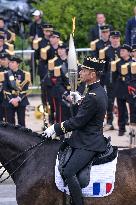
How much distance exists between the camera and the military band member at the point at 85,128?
10234 mm

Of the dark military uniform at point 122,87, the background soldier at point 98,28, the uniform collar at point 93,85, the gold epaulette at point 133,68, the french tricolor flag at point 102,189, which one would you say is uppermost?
the uniform collar at point 93,85

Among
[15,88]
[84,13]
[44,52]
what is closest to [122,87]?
[44,52]

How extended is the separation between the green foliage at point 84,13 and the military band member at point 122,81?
14.8ft

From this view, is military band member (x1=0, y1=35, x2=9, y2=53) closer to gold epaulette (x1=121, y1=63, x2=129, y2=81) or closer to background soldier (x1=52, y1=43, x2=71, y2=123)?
background soldier (x1=52, y1=43, x2=71, y2=123)

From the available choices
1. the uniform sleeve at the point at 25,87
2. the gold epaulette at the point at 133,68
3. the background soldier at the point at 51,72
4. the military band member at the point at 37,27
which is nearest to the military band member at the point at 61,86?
the background soldier at the point at 51,72

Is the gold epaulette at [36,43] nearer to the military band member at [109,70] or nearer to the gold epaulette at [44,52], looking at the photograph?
the gold epaulette at [44,52]

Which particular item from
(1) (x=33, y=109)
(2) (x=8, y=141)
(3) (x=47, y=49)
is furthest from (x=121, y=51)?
Result: (2) (x=8, y=141)

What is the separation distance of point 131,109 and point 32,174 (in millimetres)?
7713

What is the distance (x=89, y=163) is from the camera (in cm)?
1035

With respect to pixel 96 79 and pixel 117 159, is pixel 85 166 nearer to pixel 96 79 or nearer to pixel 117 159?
pixel 117 159

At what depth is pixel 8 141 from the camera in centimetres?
1070

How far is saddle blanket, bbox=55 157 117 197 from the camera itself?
1027 centimetres

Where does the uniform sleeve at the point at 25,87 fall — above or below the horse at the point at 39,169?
below

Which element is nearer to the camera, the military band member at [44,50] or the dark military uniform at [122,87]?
the dark military uniform at [122,87]
